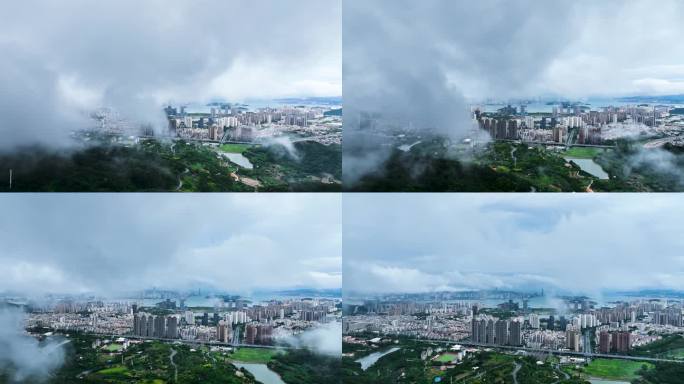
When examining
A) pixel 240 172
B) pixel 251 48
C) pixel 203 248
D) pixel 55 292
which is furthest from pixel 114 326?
pixel 251 48

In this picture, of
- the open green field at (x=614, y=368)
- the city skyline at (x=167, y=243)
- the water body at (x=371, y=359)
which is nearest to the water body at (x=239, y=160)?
the city skyline at (x=167, y=243)

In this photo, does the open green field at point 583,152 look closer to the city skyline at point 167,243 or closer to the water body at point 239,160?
the city skyline at point 167,243

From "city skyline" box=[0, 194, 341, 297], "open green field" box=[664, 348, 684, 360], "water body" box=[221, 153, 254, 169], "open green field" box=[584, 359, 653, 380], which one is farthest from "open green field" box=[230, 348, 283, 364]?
"open green field" box=[664, 348, 684, 360]

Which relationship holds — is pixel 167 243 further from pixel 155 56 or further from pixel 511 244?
pixel 511 244

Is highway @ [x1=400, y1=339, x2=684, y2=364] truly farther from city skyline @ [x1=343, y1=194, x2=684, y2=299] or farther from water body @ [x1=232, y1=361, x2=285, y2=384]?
water body @ [x1=232, y1=361, x2=285, y2=384]

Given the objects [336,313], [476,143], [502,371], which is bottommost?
[502,371]

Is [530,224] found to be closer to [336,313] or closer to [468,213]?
[468,213]
